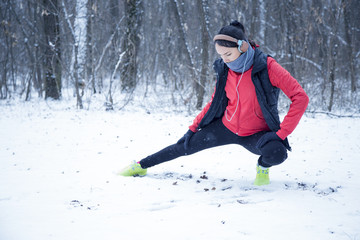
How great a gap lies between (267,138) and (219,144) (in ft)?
1.72

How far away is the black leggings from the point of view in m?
2.27

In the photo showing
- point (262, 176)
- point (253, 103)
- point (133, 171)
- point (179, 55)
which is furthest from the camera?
point (179, 55)

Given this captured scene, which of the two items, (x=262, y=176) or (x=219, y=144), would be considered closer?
(x=262, y=176)

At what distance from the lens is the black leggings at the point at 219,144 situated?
2273 mm

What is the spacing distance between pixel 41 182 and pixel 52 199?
46cm

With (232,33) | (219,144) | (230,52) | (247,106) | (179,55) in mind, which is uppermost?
(179,55)

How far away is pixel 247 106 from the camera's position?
242cm

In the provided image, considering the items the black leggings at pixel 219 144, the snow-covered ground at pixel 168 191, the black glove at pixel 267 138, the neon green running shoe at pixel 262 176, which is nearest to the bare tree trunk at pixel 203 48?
the snow-covered ground at pixel 168 191

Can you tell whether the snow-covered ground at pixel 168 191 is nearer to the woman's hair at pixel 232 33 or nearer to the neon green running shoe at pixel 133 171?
the neon green running shoe at pixel 133 171

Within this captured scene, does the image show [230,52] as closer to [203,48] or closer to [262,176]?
[262,176]

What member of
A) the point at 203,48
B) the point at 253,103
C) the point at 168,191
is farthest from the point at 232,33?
the point at 203,48

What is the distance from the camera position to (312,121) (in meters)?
5.84

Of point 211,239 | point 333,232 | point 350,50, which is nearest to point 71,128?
point 211,239

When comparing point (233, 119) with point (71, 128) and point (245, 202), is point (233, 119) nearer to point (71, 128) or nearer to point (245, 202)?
point (245, 202)
